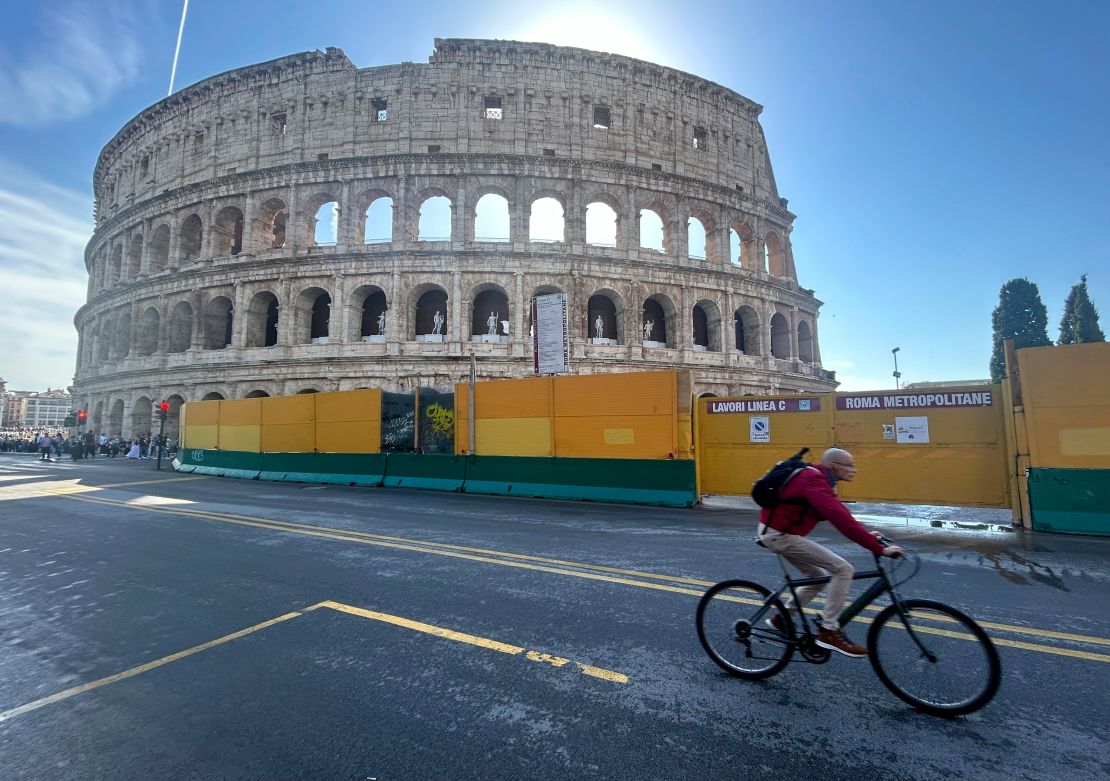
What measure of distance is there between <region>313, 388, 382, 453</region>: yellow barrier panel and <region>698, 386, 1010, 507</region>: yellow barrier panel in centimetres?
1049

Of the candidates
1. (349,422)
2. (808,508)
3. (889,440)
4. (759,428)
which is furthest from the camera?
(349,422)

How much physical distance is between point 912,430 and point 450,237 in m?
23.1

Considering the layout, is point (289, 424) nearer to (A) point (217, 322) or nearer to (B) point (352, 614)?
(B) point (352, 614)

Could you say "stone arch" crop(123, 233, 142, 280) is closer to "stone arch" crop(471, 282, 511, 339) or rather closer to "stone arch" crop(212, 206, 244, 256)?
"stone arch" crop(212, 206, 244, 256)


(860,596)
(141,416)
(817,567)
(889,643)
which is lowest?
(889,643)

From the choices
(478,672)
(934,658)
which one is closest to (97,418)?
(478,672)

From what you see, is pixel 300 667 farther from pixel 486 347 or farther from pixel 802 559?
pixel 486 347

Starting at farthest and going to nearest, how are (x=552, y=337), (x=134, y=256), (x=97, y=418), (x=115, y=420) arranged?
(x=134, y=256) < (x=97, y=418) < (x=115, y=420) < (x=552, y=337)

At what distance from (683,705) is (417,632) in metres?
2.20

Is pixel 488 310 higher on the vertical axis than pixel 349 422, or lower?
higher

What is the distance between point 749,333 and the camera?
2991cm

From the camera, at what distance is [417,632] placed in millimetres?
3922

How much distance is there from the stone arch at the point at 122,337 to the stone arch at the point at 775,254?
145ft

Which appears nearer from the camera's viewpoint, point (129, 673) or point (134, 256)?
point (129, 673)
